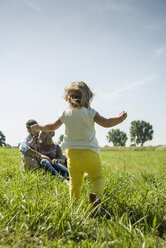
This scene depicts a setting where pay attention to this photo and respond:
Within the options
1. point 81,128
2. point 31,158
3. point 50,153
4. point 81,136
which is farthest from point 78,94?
point 50,153

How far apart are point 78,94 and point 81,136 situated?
56 cm

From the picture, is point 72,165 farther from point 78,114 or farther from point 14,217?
point 14,217

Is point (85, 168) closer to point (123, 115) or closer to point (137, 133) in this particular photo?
point (123, 115)

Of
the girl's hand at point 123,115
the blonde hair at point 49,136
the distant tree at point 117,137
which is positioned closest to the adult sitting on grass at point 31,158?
the blonde hair at point 49,136

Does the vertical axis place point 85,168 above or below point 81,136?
below

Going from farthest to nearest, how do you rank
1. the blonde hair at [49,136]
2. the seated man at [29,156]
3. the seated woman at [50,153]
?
the blonde hair at [49,136], the seated woman at [50,153], the seated man at [29,156]

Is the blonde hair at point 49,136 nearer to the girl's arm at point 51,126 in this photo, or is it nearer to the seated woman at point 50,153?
the seated woman at point 50,153

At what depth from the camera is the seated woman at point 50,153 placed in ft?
15.8

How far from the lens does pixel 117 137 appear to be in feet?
300

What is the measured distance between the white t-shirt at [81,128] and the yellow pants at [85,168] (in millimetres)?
77

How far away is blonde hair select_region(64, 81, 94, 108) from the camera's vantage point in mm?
2785

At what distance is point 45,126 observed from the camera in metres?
2.90

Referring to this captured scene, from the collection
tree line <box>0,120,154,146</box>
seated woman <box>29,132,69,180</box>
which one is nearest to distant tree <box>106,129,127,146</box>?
tree line <box>0,120,154,146</box>

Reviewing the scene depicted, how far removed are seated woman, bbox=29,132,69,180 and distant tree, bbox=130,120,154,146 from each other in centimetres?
8893
